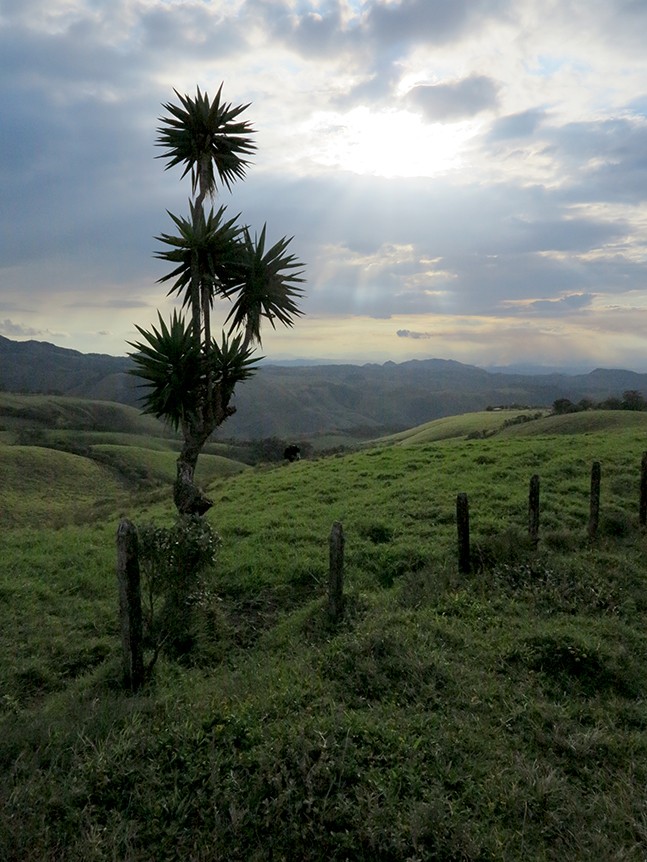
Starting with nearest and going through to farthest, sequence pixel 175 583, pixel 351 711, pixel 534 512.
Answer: pixel 351 711
pixel 175 583
pixel 534 512

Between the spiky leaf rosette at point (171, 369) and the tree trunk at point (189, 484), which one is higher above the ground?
the spiky leaf rosette at point (171, 369)

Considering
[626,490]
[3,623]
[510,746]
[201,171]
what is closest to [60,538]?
[3,623]

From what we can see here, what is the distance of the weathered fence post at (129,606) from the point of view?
741cm

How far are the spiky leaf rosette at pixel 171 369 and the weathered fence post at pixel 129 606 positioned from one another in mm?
4755

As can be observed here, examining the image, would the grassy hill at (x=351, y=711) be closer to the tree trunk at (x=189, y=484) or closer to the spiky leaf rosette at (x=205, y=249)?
the tree trunk at (x=189, y=484)

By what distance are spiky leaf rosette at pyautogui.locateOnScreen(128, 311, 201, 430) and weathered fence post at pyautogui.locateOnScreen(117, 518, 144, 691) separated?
476 cm

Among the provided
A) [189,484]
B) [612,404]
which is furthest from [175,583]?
[612,404]

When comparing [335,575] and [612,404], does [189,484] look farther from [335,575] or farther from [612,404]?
[612,404]

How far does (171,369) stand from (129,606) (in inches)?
231

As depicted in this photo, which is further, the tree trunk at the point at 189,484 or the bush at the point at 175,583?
the tree trunk at the point at 189,484

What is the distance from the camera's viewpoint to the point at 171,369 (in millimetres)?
11852

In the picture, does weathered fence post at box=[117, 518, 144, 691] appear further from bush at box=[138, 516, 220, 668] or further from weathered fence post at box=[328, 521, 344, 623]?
weathered fence post at box=[328, 521, 344, 623]

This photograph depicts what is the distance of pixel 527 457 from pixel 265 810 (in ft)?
75.6

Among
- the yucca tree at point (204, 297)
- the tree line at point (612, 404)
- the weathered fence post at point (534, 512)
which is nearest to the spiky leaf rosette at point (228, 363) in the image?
the yucca tree at point (204, 297)
